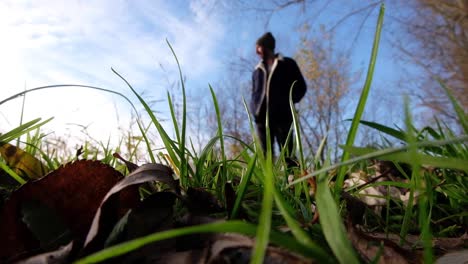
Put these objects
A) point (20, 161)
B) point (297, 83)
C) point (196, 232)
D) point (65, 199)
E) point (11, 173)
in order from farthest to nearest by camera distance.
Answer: point (297, 83) < point (20, 161) < point (11, 173) < point (65, 199) < point (196, 232)

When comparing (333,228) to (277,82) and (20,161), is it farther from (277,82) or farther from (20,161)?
(277,82)

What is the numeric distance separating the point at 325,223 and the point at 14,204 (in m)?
0.35

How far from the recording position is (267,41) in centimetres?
529

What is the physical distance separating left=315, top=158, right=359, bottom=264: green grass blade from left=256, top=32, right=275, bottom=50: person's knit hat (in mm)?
5156

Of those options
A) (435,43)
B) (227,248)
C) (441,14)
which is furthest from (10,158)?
(435,43)

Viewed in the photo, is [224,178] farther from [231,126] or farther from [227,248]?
[231,126]

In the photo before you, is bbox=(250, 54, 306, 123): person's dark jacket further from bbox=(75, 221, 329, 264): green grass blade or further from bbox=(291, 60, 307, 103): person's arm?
bbox=(75, 221, 329, 264): green grass blade

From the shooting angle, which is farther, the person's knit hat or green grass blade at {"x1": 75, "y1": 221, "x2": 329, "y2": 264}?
the person's knit hat

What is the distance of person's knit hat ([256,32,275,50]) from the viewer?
525 centimetres

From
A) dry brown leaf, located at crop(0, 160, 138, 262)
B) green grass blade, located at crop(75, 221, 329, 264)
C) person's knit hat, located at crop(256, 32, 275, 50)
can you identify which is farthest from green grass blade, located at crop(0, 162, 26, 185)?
person's knit hat, located at crop(256, 32, 275, 50)

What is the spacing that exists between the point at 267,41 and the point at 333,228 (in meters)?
5.24

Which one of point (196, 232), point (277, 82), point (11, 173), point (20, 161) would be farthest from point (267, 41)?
point (196, 232)

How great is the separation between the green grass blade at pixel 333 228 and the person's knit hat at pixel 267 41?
516cm

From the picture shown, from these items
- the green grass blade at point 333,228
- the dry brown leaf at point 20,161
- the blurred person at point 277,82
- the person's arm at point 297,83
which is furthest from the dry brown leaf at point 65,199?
the person's arm at point 297,83
